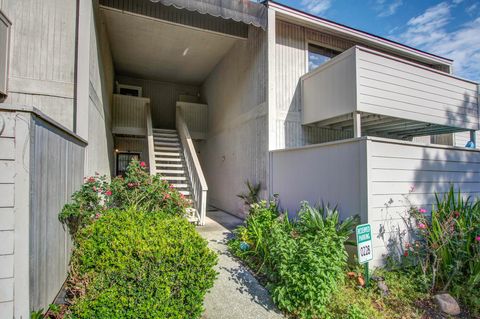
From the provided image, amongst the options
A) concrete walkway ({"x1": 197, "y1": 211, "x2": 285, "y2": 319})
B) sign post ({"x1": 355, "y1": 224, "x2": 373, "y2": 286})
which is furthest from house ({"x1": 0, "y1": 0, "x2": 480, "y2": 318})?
concrete walkway ({"x1": 197, "y1": 211, "x2": 285, "y2": 319})

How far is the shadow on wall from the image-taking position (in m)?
3.95

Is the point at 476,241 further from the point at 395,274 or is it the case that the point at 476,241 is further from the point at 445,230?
the point at 395,274

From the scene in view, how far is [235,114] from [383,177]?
15.8 feet

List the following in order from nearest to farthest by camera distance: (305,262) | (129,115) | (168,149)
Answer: (305,262)
(168,149)
(129,115)

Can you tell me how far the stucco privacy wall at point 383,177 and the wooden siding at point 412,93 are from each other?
1.12m

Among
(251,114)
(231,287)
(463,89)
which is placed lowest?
(231,287)

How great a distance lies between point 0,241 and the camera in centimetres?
196

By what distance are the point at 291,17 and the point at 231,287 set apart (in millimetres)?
6042

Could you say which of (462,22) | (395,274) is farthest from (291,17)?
(395,274)

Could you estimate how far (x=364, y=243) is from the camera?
124 inches

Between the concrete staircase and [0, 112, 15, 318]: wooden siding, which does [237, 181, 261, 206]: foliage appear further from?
[0, 112, 15, 318]: wooden siding

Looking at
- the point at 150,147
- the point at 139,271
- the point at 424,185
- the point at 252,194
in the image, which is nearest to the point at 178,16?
the point at 150,147

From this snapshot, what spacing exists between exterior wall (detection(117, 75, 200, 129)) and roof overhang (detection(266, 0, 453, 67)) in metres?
6.36

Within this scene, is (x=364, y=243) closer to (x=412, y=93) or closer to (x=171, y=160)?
(x=412, y=93)
